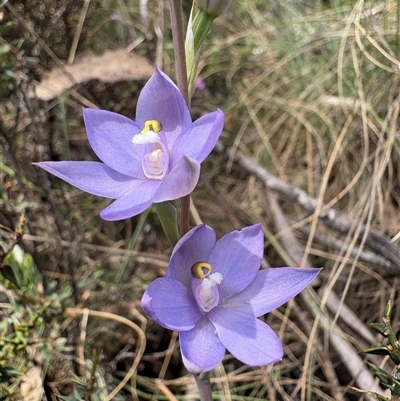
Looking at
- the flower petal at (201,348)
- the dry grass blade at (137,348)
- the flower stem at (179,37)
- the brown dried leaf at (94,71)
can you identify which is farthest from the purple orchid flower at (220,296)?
the brown dried leaf at (94,71)

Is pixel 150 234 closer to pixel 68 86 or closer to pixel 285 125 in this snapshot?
pixel 68 86

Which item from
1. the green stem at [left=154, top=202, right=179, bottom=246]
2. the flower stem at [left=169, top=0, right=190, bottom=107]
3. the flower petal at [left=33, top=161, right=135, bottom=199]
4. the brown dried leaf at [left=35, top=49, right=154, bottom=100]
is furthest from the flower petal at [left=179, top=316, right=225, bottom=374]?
the brown dried leaf at [left=35, top=49, right=154, bottom=100]

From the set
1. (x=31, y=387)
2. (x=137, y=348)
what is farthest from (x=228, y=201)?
(x=31, y=387)

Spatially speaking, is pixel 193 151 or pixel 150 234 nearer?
pixel 193 151

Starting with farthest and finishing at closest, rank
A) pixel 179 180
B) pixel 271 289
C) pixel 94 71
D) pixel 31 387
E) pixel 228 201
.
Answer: pixel 228 201
pixel 94 71
pixel 31 387
pixel 271 289
pixel 179 180

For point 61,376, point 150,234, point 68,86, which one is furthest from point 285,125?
point 61,376

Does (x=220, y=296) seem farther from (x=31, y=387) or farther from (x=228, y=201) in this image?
(x=228, y=201)

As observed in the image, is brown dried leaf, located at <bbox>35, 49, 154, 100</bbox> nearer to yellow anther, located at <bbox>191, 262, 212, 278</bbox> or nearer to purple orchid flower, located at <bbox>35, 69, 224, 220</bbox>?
purple orchid flower, located at <bbox>35, 69, 224, 220</bbox>
